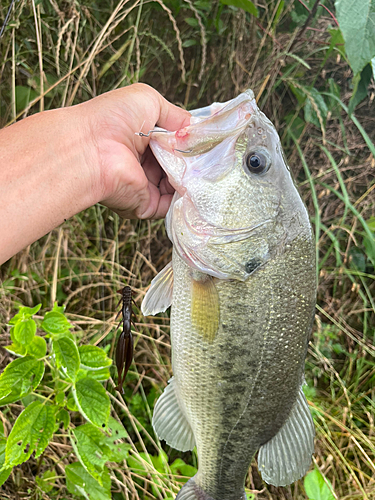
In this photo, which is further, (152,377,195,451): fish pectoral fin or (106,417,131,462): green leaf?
(106,417,131,462): green leaf

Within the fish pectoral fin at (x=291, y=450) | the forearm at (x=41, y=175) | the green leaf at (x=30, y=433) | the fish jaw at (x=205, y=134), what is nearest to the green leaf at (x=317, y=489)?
the fish pectoral fin at (x=291, y=450)

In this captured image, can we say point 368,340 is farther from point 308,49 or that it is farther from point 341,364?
point 308,49

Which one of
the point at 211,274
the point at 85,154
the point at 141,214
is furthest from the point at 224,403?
the point at 85,154

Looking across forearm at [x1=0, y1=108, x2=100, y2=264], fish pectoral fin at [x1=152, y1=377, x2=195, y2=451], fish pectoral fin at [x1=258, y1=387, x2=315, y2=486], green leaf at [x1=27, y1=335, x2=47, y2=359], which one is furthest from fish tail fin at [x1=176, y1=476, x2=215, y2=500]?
forearm at [x1=0, y1=108, x2=100, y2=264]

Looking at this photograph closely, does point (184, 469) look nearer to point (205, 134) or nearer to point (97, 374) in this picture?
point (97, 374)

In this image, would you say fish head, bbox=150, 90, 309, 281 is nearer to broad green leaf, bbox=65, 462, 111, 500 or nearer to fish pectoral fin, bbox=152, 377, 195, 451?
fish pectoral fin, bbox=152, 377, 195, 451

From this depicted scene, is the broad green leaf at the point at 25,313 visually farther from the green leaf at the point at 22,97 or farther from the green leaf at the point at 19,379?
the green leaf at the point at 22,97
